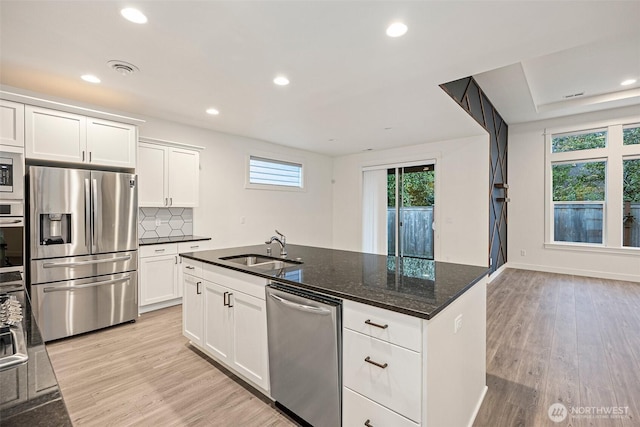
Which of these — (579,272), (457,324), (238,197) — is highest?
(238,197)

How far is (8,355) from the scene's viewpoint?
922mm

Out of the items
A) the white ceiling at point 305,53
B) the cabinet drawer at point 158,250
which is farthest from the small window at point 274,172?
the cabinet drawer at point 158,250

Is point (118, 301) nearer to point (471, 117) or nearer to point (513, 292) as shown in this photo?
point (471, 117)

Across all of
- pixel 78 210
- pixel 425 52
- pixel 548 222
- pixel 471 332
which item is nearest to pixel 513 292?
pixel 548 222

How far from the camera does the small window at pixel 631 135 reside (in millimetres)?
5166

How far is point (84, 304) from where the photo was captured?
311 cm

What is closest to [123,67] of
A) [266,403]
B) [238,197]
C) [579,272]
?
[238,197]

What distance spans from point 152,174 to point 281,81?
2.22 meters

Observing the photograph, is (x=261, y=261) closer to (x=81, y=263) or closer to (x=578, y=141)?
(x=81, y=263)

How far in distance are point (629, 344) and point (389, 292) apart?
120 inches

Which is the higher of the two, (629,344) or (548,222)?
(548,222)

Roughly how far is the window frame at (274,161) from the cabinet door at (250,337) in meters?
3.41

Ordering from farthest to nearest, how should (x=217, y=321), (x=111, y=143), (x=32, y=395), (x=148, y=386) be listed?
(x=111, y=143) → (x=217, y=321) → (x=148, y=386) → (x=32, y=395)

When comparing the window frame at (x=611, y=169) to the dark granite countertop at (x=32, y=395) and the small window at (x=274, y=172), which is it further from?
the dark granite countertop at (x=32, y=395)
